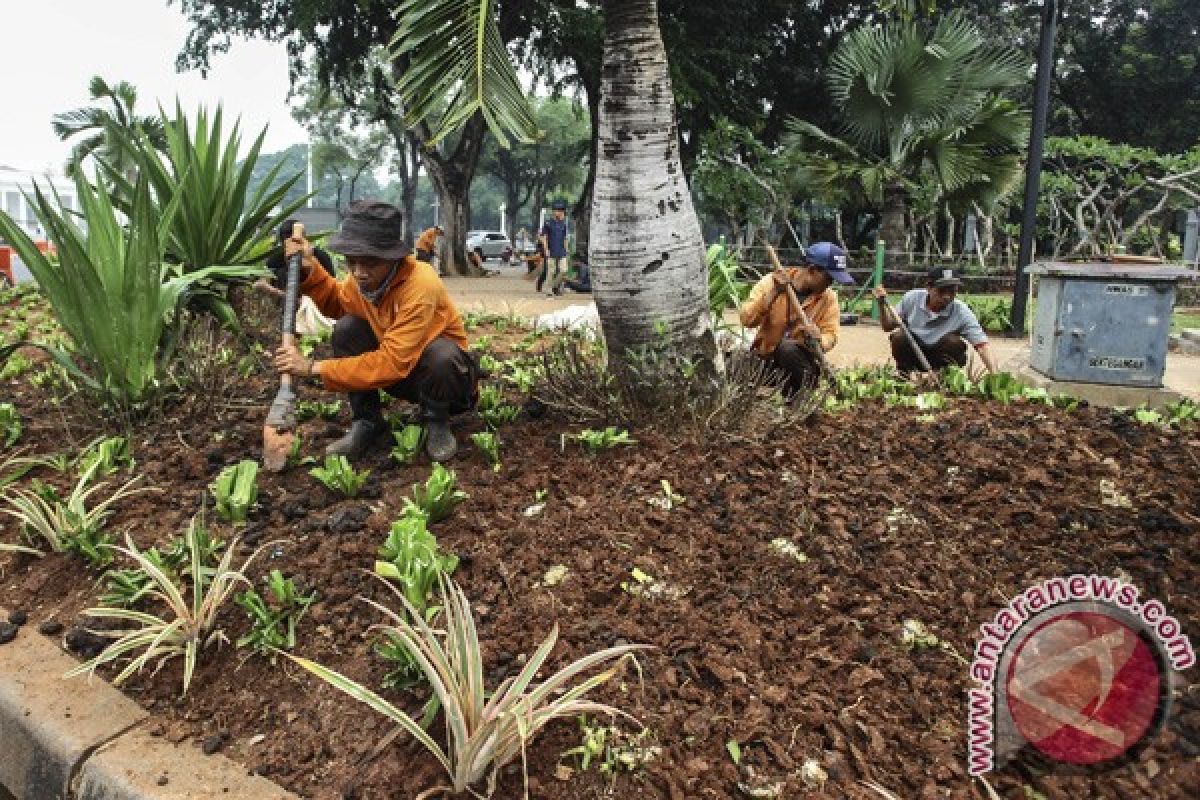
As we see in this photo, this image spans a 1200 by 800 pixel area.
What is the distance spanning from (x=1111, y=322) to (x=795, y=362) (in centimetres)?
271

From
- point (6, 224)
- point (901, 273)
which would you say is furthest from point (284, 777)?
point (901, 273)

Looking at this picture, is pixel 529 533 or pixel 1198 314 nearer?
pixel 529 533

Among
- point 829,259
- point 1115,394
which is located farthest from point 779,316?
point 1115,394

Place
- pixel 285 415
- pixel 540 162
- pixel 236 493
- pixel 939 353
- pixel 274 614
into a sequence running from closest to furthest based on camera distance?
pixel 274 614 → pixel 236 493 → pixel 285 415 → pixel 939 353 → pixel 540 162

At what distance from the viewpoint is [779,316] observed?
14.6 feet

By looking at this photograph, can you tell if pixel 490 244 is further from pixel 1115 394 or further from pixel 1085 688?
pixel 1085 688

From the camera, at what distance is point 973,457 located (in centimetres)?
297

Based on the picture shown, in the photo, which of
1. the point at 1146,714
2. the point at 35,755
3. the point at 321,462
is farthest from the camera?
the point at 321,462

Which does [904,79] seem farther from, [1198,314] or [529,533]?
[529,533]

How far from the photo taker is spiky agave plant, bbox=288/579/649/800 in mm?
1741

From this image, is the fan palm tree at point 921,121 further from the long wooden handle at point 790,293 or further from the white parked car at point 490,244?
the white parked car at point 490,244

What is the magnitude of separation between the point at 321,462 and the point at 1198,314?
14740 mm

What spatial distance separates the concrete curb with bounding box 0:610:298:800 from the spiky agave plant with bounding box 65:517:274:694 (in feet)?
0.25

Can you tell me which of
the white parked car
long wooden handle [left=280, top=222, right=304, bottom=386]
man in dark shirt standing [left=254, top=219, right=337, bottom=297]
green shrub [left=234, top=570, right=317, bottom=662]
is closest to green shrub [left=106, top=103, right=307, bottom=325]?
man in dark shirt standing [left=254, top=219, right=337, bottom=297]
